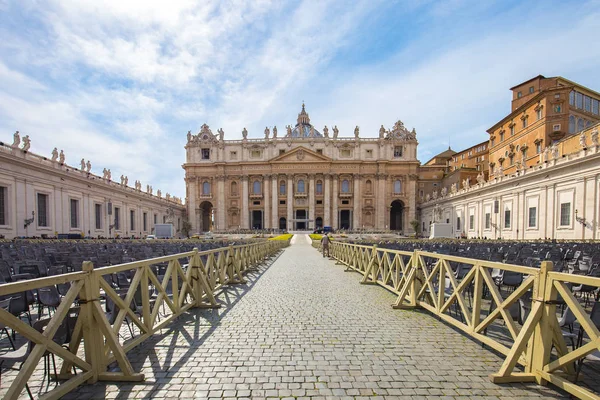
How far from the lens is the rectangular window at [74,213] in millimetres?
31152

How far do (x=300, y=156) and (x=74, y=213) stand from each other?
41.6m

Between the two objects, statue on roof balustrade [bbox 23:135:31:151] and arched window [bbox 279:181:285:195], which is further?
arched window [bbox 279:181:285:195]

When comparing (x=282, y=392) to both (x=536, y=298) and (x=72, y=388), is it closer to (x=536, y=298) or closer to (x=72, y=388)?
(x=72, y=388)

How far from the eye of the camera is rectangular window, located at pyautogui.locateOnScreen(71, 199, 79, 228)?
31.2 metres

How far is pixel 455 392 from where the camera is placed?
125 inches

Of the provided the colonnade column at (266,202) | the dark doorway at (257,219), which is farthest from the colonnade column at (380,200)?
the dark doorway at (257,219)

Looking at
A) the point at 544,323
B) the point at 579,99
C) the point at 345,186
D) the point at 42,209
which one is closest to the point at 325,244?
the point at 544,323

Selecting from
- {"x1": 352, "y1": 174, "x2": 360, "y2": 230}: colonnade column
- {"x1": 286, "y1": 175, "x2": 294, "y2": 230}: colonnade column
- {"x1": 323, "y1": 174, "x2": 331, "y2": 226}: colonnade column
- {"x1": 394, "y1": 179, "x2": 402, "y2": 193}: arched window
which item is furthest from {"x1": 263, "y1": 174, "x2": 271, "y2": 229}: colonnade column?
{"x1": 394, "y1": 179, "x2": 402, "y2": 193}: arched window

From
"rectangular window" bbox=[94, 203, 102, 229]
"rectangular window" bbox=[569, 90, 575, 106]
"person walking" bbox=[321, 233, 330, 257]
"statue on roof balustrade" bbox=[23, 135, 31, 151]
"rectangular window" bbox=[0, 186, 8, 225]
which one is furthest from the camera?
"rectangular window" bbox=[94, 203, 102, 229]

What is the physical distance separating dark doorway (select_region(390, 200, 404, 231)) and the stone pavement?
62691mm

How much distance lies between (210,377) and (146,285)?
→ 189 centimetres

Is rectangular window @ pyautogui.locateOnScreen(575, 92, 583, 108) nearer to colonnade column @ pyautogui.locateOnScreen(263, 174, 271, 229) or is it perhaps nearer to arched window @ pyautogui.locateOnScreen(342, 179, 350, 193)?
arched window @ pyautogui.locateOnScreen(342, 179, 350, 193)

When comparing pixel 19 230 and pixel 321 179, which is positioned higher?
pixel 321 179

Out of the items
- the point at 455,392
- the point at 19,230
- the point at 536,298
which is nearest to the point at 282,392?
the point at 455,392
